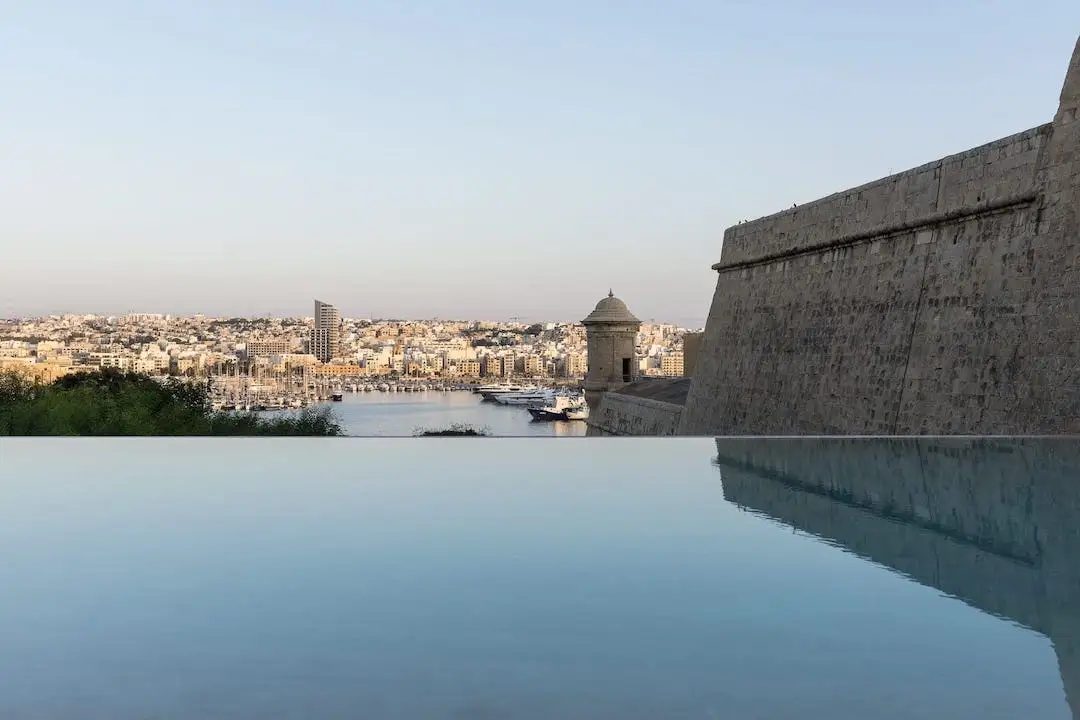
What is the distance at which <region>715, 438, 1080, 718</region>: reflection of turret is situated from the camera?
12.0ft

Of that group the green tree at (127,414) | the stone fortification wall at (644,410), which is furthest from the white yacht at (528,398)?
the green tree at (127,414)

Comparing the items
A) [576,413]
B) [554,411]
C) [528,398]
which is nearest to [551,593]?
[554,411]

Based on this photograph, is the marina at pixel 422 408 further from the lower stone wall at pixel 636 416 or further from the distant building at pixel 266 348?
the lower stone wall at pixel 636 416

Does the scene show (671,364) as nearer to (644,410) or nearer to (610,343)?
(610,343)

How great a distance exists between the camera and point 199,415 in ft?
74.7

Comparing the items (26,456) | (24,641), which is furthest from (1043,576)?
(26,456)

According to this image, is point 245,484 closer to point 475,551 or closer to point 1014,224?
point 475,551

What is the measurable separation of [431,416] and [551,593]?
174 feet

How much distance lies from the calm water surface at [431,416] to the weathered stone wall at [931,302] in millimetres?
23812

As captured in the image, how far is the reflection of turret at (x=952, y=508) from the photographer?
365 cm

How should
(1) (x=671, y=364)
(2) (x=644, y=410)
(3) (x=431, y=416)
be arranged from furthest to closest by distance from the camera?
(1) (x=671, y=364), (3) (x=431, y=416), (2) (x=644, y=410)

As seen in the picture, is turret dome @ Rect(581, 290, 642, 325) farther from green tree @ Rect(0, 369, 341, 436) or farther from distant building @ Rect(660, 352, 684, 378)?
distant building @ Rect(660, 352, 684, 378)

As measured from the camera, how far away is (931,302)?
1050cm

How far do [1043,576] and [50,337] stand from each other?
67362mm
